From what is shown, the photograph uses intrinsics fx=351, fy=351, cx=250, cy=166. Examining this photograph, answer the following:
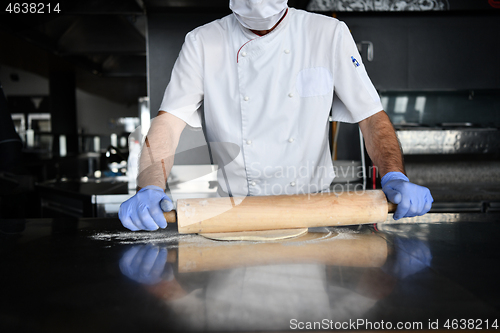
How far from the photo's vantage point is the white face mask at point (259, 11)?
110 centimetres

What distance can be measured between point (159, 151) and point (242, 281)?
660 mm

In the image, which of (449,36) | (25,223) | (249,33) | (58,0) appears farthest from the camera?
(449,36)

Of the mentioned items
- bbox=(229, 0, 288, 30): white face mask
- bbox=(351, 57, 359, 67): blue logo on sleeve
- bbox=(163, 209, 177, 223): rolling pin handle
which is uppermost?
bbox=(229, 0, 288, 30): white face mask

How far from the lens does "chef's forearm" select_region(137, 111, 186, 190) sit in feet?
3.55

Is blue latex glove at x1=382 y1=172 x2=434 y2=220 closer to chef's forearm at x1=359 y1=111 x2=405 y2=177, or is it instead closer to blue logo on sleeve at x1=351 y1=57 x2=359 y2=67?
chef's forearm at x1=359 y1=111 x2=405 y2=177

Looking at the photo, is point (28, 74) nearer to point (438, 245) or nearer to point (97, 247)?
point (97, 247)

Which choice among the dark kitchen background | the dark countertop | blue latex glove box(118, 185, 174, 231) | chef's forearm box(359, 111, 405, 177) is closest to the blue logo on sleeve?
chef's forearm box(359, 111, 405, 177)

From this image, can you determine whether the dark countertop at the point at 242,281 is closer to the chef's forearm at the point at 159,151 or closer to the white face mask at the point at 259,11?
the chef's forearm at the point at 159,151

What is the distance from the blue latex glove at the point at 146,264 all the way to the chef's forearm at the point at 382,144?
74 cm

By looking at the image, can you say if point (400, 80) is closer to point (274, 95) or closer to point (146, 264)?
point (274, 95)

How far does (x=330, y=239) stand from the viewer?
0.93 metres

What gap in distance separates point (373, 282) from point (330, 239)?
31cm

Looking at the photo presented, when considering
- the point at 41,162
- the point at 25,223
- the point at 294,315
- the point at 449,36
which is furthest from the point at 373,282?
the point at 41,162

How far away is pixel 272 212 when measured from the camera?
0.88 meters
